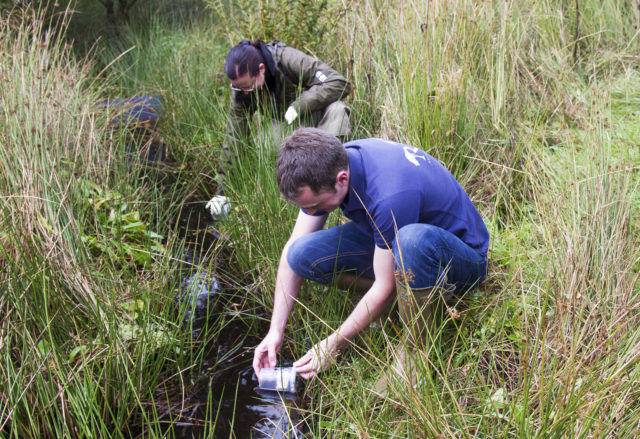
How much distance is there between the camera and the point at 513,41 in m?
3.65

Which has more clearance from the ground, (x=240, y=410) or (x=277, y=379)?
(x=277, y=379)

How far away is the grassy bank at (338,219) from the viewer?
1740 mm

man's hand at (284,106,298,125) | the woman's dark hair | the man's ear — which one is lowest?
man's hand at (284,106,298,125)

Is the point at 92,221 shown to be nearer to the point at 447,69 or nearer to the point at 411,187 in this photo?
the point at 411,187

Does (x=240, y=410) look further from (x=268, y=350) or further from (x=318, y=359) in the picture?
(x=318, y=359)

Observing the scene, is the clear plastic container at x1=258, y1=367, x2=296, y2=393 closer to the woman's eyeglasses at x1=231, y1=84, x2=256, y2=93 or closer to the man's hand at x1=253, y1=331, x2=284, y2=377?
the man's hand at x1=253, y1=331, x2=284, y2=377

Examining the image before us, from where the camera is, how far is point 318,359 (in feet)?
6.50

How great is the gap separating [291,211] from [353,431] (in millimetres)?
1308

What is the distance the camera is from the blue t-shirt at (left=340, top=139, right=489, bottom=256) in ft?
6.60

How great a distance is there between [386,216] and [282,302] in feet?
2.04

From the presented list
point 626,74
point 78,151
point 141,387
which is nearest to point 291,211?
point 141,387

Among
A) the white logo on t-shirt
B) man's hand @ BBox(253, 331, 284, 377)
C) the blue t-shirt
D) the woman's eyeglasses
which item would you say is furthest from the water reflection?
the woman's eyeglasses

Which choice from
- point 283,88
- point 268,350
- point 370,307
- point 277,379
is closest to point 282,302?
point 268,350

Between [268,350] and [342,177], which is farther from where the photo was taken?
[268,350]
